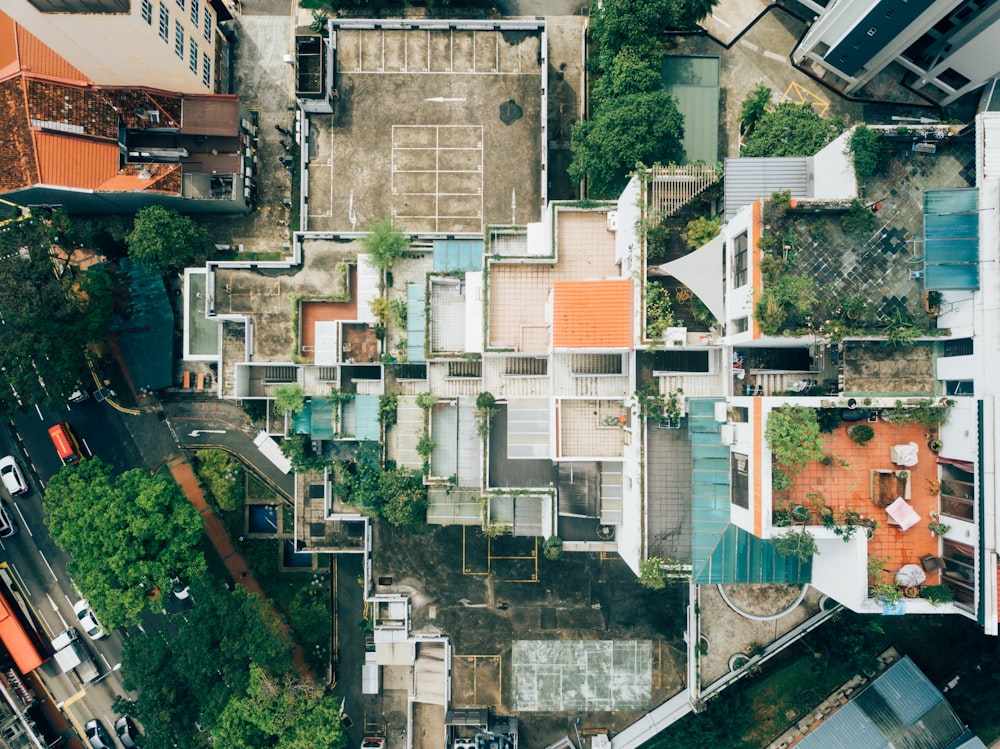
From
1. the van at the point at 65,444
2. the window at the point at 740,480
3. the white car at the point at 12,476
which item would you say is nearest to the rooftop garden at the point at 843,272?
the window at the point at 740,480

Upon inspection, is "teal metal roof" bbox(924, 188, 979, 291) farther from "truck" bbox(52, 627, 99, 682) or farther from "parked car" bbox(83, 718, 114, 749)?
"parked car" bbox(83, 718, 114, 749)

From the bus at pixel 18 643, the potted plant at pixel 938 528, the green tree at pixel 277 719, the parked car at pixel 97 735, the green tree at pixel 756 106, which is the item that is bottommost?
the parked car at pixel 97 735

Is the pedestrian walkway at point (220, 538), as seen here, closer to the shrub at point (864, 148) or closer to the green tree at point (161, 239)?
the green tree at point (161, 239)

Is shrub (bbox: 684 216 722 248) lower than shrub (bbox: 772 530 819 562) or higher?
higher

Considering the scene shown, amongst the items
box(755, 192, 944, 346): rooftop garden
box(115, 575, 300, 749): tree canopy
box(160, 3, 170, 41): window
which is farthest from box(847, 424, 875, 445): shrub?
box(160, 3, 170, 41): window

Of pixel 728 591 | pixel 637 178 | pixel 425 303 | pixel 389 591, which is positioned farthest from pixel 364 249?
pixel 728 591

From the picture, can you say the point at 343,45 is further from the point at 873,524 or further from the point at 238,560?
the point at 873,524

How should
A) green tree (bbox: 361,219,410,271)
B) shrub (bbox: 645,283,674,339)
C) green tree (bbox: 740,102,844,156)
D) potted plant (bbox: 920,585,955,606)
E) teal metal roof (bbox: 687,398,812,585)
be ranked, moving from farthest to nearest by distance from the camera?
green tree (bbox: 361,219,410,271), green tree (bbox: 740,102,844,156), shrub (bbox: 645,283,674,339), teal metal roof (bbox: 687,398,812,585), potted plant (bbox: 920,585,955,606)
